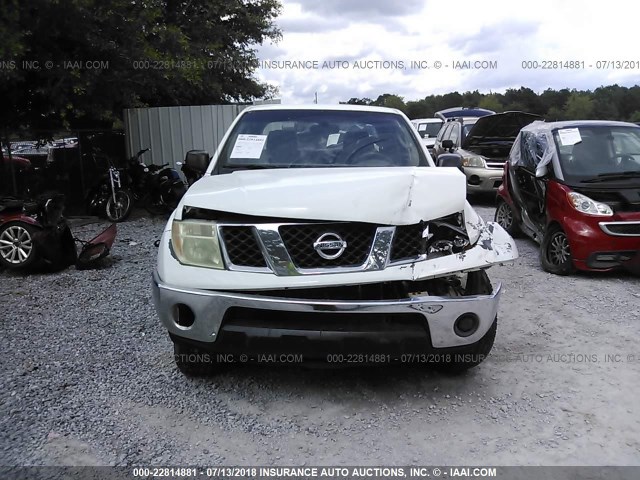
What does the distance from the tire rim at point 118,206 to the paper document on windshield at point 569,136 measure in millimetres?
7409

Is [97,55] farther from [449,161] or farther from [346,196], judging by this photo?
[346,196]

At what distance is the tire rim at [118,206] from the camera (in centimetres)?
1020

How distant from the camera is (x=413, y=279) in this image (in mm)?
3105

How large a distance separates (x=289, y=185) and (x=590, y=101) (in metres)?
43.3

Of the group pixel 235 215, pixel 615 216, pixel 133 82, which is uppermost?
pixel 133 82

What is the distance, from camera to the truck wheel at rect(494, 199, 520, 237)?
26.7 feet

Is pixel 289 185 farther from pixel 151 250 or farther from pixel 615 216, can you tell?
pixel 151 250

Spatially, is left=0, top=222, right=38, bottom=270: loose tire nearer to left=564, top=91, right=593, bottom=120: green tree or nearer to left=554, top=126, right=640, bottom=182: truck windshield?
left=554, top=126, right=640, bottom=182: truck windshield

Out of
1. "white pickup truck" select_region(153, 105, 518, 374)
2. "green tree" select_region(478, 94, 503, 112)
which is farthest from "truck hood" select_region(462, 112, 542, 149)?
"green tree" select_region(478, 94, 503, 112)

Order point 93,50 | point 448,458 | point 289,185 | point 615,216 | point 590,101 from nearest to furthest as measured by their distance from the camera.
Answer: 1. point 448,458
2. point 289,185
3. point 615,216
4. point 93,50
5. point 590,101

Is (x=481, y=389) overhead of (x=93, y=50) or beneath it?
beneath

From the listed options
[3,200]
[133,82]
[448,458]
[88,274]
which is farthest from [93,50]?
[448,458]

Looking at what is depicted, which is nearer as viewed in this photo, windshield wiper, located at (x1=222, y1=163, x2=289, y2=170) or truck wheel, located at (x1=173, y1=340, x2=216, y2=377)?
truck wheel, located at (x1=173, y1=340, x2=216, y2=377)

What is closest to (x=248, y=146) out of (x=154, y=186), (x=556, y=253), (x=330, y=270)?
(x=330, y=270)
